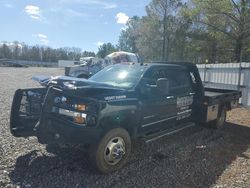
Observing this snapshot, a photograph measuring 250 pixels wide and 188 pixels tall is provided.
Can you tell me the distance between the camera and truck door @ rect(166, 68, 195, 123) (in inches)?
276

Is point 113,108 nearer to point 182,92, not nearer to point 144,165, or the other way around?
point 144,165

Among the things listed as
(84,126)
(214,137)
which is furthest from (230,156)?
(84,126)

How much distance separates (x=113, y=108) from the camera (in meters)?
5.17

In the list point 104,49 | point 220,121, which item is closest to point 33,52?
point 104,49

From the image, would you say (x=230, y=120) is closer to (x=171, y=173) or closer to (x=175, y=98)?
(x=175, y=98)

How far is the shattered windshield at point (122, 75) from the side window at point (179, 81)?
89 centimetres

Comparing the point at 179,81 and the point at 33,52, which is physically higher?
the point at 33,52

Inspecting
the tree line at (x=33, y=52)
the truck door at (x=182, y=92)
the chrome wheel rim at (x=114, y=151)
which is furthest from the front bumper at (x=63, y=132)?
the tree line at (x=33, y=52)

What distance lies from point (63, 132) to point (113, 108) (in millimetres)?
906

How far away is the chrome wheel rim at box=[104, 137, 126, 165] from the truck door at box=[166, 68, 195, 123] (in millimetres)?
2019

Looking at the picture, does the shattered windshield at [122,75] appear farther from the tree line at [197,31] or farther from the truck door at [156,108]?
the tree line at [197,31]

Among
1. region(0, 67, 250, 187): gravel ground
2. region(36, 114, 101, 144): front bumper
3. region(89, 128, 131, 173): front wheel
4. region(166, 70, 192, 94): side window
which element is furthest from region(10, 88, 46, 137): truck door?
region(166, 70, 192, 94): side window

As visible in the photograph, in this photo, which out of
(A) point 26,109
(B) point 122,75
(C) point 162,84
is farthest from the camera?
(B) point 122,75

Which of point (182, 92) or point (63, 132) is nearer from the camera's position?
point (63, 132)
